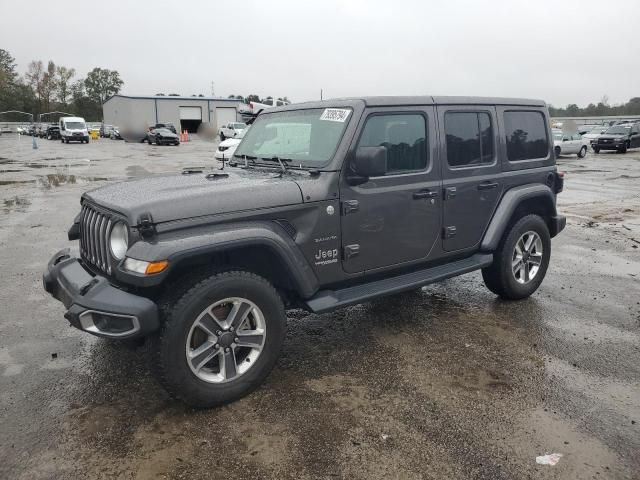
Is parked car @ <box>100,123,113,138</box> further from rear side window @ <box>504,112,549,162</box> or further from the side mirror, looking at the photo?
the side mirror

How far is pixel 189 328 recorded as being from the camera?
3014 mm

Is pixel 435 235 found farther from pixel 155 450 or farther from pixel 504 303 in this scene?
pixel 155 450

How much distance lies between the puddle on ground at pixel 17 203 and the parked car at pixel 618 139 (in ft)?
95.8

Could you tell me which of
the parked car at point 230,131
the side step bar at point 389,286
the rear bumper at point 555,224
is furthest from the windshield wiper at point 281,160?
the parked car at point 230,131

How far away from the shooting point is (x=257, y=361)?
10.9 feet

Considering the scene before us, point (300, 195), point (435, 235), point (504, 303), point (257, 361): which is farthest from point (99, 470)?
point (504, 303)

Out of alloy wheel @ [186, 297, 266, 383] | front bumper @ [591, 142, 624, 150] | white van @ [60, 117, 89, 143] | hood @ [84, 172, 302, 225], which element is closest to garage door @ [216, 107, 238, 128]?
white van @ [60, 117, 89, 143]

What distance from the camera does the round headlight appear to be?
3076 millimetres

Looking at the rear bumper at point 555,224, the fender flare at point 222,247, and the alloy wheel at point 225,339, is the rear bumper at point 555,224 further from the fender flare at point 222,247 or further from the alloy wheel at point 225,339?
the alloy wheel at point 225,339

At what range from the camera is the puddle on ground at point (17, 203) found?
1054cm

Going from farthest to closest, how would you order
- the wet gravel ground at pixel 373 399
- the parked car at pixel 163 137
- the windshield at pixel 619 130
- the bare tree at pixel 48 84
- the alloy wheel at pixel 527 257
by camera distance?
1. the bare tree at pixel 48 84
2. the parked car at pixel 163 137
3. the windshield at pixel 619 130
4. the alloy wheel at pixel 527 257
5. the wet gravel ground at pixel 373 399

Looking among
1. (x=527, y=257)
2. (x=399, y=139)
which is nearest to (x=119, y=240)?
(x=399, y=139)

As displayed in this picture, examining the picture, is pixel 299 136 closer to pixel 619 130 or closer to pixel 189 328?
pixel 189 328

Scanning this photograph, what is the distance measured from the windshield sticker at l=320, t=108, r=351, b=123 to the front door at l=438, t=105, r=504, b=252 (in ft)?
3.12
